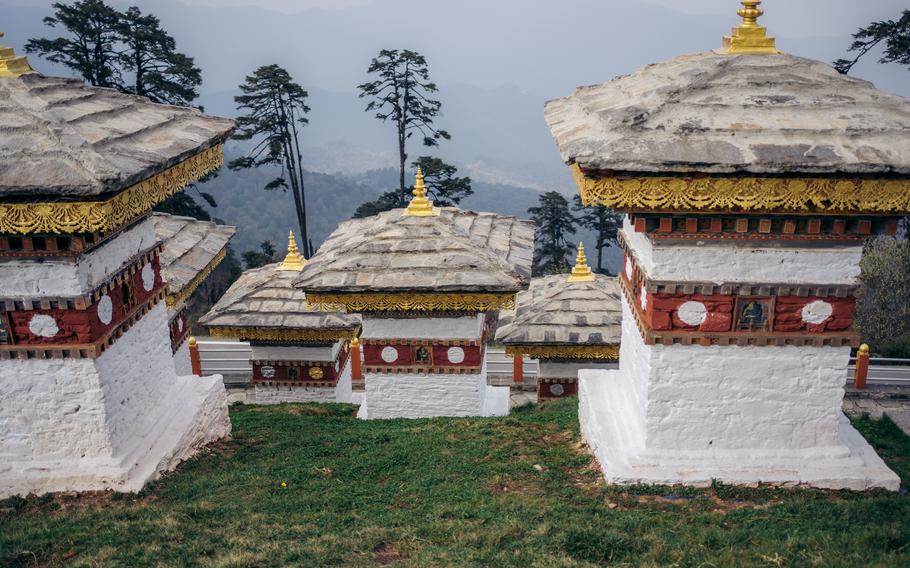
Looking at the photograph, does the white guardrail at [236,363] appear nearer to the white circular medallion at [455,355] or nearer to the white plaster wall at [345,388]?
the white plaster wall at [345,388]

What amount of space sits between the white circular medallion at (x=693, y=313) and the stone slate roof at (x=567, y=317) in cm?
455

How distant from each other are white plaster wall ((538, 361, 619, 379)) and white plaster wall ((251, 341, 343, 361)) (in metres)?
3.23

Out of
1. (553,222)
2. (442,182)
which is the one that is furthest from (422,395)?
(553,222)

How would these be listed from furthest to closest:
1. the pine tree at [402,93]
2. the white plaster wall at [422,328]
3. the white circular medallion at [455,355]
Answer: the pine tree at [402,93] → the white circular medallion at [455,355] → the white plaster wall at [422,328]

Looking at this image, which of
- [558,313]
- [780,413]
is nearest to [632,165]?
[780,413]

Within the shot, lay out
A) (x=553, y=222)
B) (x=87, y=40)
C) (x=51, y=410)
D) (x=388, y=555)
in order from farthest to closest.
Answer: (x=553, y=222) → (x=87, y=40) → (x=51, y=410) → (x=388, y=555)

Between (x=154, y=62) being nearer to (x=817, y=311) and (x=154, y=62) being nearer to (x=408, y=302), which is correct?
(x=408, y=302)

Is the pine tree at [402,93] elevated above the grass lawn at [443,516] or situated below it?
above

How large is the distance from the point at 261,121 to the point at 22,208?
20486mm

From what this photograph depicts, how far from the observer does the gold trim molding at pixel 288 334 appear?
1080 centimetres

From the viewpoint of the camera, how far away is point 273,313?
427 inches

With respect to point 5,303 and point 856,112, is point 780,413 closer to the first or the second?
point 856,112

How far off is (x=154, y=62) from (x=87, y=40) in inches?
79.7

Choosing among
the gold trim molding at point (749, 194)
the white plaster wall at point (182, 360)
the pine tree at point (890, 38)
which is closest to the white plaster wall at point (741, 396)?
the gold trim molding at point (749, 194)
